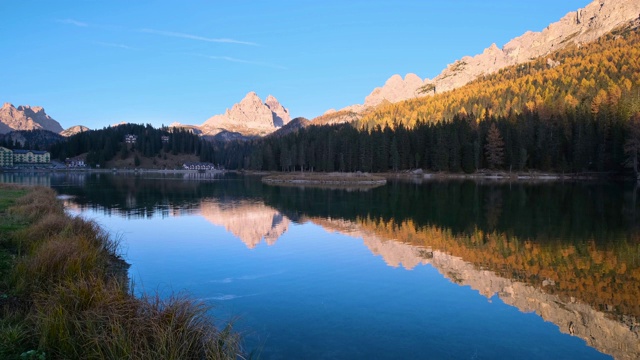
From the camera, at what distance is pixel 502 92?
189 meters

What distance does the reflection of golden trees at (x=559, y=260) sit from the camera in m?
16.5

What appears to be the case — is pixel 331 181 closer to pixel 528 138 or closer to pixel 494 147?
pixel 494 147

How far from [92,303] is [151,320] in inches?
80.9

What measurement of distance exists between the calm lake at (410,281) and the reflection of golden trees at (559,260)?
0.08 meters

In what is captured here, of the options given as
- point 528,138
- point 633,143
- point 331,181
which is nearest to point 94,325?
point 331,181

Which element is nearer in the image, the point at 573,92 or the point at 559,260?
the point at 559,260

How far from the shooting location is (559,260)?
71.8ft

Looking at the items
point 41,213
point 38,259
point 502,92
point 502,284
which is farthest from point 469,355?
point 502,92

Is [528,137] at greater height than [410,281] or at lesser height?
greater

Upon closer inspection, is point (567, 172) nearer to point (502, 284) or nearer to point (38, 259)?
point (502, 284)

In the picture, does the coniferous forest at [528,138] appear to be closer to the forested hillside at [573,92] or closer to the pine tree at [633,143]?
the pine tree at [633,143]

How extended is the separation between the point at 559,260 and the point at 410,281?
9.21 metres

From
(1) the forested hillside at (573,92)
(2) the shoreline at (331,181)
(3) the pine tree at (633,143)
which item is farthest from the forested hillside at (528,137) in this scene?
(2) the shoreline at (331,181)

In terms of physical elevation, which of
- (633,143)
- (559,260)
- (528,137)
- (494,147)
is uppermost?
(528,137)
